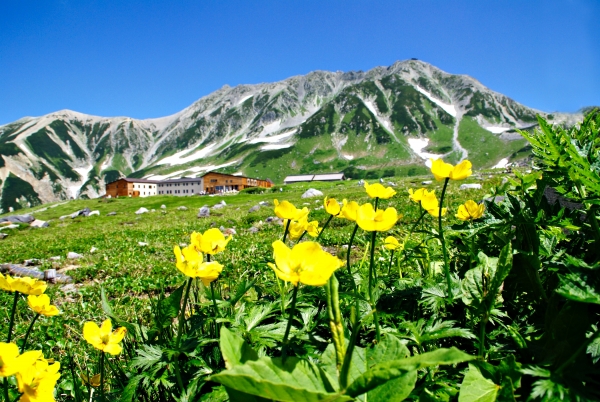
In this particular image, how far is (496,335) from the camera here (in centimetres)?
161

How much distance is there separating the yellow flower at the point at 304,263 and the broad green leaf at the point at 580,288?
2.50 ft

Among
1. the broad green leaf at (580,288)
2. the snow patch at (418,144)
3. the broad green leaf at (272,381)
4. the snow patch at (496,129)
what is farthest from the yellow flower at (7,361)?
the snow patch at (496,129)

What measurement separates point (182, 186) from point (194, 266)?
135517mm

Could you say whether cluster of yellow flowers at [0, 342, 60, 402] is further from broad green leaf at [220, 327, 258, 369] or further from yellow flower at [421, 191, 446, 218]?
yellow flower at [421, 191, 446, 218]

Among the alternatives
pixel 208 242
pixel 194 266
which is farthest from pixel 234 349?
pixel 208 242

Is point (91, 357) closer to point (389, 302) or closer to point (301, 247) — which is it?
point (389, 302)

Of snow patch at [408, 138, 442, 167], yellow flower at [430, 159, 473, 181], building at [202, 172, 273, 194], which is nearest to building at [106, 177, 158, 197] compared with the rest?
building at [202, 172, 273, 194]

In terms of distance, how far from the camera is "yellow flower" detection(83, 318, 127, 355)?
1.60 m

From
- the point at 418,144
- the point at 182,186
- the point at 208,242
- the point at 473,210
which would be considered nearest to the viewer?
the point at 208,242

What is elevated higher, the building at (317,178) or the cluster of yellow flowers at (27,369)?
the cluster of yellow flowers at (27,369)

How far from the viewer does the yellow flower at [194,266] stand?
4.74ft

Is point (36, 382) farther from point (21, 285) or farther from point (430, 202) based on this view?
point (430, 202)

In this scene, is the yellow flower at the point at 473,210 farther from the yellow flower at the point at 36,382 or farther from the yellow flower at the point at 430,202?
the yellow flower at the point at 36,382

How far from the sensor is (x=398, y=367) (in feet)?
2.55
